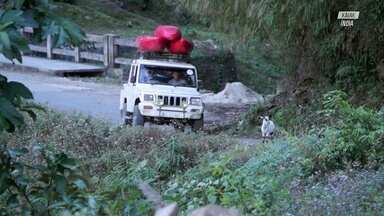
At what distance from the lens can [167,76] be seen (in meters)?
15.8

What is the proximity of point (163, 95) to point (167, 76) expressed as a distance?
0.65m

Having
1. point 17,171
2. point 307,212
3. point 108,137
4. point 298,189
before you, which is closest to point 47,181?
point 17,171

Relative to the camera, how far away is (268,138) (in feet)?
41.0

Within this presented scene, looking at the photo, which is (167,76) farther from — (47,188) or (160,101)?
(47,188)

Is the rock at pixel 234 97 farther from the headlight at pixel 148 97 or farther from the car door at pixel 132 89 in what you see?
the headlight at pixel 148 97

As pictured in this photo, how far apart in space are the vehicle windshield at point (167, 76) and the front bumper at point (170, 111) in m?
0.59

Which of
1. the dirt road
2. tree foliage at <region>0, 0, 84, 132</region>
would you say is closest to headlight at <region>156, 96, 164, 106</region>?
the dirt road

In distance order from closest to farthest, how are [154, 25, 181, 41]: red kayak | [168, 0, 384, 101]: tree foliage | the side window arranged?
1. [168, 0, 384, 101]: tree foliage
2. the side window
3. [154, 25, 181, 41]: red kayak

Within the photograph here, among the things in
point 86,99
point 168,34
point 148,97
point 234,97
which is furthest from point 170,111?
point 234,97

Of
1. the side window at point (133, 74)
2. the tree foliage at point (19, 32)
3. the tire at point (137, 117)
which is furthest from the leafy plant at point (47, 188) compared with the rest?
the side window at point (133, 74)

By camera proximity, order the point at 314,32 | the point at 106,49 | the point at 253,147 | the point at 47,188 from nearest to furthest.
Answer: the point at 47,188 → the point at 253,147 → the point at 314,32 → the point at 106,49

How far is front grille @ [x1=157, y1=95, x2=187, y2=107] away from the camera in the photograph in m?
15.3

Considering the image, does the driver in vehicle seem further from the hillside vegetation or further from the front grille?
the hillside vegetation

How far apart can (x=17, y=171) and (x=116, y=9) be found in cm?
4419
